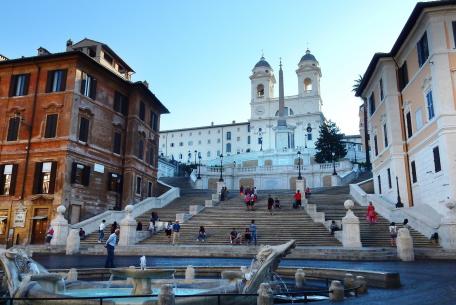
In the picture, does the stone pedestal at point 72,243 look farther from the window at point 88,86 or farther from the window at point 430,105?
the window at point 430,105

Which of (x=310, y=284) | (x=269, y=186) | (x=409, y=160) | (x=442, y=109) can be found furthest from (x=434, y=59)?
(x=269, y=186)

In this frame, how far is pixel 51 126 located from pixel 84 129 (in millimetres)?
2359

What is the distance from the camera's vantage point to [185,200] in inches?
1499

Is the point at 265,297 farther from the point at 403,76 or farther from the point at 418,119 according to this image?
the point at 403,76

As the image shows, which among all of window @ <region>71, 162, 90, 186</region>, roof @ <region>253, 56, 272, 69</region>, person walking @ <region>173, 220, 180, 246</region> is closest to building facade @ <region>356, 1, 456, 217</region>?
person walking @ <region>173, 220, 180, 246</region>

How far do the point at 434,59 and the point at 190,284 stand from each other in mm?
20302

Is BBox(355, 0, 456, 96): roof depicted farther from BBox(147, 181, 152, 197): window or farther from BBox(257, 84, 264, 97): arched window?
BBox(257, 84, 264, 97): arched window

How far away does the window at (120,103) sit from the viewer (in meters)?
36.3

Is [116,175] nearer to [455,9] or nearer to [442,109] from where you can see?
[442,109]

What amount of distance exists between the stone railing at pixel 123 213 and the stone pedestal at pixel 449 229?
20118mm

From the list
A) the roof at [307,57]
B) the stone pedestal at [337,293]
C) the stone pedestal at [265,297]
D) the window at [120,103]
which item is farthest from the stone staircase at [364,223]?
the roof at [307,57]

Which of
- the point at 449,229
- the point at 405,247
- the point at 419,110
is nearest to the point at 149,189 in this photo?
the point at 419,110

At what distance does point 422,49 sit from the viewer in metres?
25.6

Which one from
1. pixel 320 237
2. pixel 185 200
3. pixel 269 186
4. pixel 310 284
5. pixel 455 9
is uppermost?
pixel 455 9
